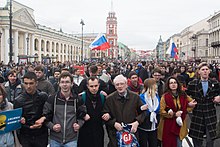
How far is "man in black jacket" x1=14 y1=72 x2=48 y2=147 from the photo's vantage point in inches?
165

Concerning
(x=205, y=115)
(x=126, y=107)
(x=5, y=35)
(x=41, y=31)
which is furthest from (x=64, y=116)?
(x=41, y=31)

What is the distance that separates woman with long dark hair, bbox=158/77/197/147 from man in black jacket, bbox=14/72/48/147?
88.9 inches

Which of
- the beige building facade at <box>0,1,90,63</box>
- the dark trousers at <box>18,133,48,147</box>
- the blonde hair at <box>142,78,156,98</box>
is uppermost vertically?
the beige building facade at <box>0,1,90,63</box>

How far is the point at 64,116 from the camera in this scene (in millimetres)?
4191

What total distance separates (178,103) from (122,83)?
1360 mm

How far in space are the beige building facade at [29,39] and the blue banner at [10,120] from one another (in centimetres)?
3598

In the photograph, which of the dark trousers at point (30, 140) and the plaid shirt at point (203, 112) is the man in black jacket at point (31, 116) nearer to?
the dark trousers at point (30, 140)

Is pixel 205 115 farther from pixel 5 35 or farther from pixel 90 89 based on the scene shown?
pixel 5 35

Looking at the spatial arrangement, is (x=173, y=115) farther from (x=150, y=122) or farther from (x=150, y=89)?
(x=150, y=89)

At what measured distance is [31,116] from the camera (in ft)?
13.9

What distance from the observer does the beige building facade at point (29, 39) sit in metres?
55.2

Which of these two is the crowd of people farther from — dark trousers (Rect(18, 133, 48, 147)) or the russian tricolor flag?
the russian tricolor flag

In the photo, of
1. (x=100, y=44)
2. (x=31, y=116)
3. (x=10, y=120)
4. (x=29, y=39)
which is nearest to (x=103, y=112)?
(x=31, y=116)

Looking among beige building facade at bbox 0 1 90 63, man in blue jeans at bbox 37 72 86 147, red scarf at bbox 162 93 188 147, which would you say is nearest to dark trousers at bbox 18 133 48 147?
man in blue jeans at bbox 37 72 86 147
